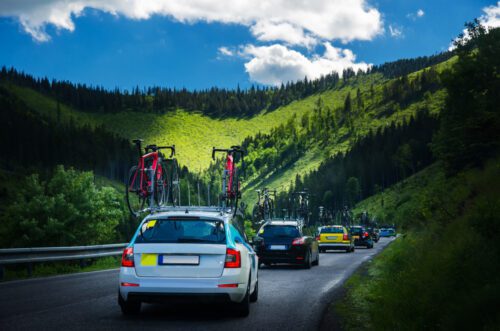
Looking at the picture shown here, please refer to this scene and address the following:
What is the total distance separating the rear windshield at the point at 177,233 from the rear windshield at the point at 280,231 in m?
12.4

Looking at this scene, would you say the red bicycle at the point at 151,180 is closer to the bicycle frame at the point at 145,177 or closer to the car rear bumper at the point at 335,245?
the bicycle frame at the point at 145,177

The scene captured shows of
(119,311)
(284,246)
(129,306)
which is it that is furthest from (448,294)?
(284,246)

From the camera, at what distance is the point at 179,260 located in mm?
8750

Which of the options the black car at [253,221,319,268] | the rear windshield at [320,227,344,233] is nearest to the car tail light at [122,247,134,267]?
the black car at [253,221,319,268]

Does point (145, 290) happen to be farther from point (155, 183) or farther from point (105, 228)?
point (105, 228)

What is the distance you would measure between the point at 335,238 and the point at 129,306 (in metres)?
29.0

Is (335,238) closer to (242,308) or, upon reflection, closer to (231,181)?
(231,181)

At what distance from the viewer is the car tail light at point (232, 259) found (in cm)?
891

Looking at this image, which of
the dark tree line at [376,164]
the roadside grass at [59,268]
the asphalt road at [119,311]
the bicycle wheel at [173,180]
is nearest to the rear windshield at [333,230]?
the roadside grass at [59,268]

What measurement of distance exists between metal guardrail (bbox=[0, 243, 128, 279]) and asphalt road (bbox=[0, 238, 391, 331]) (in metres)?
0.88

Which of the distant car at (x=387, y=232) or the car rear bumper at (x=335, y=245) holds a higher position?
the car rear bumper at (x=335, y=245)

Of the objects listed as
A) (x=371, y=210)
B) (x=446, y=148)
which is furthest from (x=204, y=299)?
(x=371, y=210)

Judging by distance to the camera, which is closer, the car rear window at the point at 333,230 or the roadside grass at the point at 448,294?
the roadside grass at the point at 448,294

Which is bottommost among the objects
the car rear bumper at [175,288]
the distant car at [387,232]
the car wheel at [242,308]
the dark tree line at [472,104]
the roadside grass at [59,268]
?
the distant car at [387,232]
